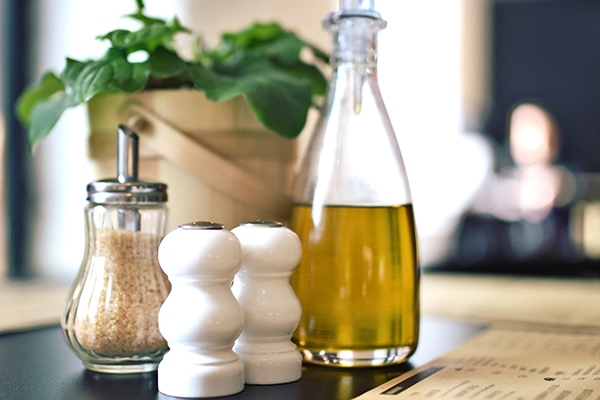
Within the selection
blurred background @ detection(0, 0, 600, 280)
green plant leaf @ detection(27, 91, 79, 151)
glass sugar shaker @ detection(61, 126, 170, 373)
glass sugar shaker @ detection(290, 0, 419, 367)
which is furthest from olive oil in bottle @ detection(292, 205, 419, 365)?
blurred background @ detection(0, 0, 600, 280)

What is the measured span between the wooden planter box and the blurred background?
896mm

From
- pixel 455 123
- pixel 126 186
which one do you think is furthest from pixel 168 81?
pixel 455 123

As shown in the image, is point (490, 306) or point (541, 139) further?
point (541, 139)

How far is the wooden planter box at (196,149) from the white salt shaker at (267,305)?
14cm

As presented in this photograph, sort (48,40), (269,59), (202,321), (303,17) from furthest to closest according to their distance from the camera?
1. (303,17)
2. (48,40)
3. (269,59)
4. (202,321)

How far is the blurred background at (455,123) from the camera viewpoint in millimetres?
1493

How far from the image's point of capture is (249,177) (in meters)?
0.63

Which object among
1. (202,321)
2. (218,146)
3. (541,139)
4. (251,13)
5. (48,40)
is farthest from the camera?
(541,139)

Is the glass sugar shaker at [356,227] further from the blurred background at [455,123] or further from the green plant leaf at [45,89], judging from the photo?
the blurred background at [455,123]

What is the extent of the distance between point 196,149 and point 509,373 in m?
0.30

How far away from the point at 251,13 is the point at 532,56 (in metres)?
1.21

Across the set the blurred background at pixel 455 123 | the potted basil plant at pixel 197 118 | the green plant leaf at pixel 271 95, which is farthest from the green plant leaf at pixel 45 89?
the blurred background at pixel 455 123

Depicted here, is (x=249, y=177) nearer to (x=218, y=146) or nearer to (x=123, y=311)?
(x=218, y=146)

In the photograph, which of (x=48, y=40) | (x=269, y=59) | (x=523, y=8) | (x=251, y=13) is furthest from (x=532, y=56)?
(x=269, y=59)
